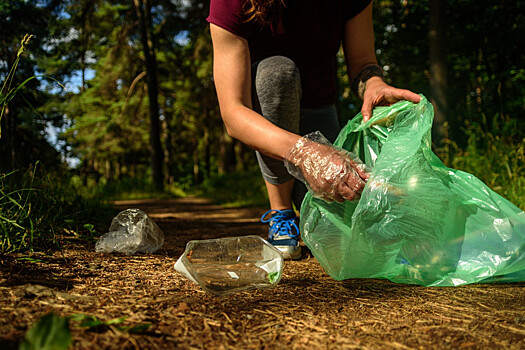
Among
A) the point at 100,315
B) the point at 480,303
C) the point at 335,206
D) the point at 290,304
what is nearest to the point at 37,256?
the point at 100,315

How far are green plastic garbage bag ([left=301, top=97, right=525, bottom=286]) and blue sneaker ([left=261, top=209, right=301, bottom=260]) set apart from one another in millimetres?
305

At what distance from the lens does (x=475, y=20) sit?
6.48 m

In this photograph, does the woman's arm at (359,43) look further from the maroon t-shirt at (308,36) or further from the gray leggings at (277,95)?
the gray leggings at (277,95)

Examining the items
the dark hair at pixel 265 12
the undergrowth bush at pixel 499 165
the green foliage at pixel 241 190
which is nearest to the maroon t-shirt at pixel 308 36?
the dark hair at pixel 265 12

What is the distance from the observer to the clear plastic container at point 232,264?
3.95 ft

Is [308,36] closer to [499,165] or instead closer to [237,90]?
[237,90]

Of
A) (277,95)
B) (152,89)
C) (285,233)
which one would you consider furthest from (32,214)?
(152,89)

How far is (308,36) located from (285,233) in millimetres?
1075

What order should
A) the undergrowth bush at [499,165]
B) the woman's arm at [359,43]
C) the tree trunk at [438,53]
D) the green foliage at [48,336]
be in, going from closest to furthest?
the green foliage at [48,336]
the woman's arm at [359,43]
the undergrowth bush at [499,165]
the tree trunk at [438,53]

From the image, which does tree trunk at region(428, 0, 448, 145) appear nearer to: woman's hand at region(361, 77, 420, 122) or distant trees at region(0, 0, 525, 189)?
distant trees at region(0, 0, 525, 189)

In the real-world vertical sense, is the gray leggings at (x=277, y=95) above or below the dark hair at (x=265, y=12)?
below

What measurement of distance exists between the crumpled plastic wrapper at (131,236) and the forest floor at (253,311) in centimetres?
26

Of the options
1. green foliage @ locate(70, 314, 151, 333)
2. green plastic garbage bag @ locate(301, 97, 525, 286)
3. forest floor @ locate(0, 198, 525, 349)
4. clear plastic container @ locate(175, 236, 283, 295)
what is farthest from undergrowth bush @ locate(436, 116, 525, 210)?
green foliage @ locate(70, 314, 151, 333)

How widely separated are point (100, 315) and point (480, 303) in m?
1.13
